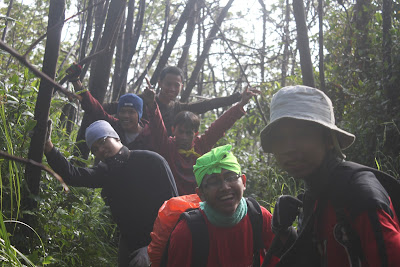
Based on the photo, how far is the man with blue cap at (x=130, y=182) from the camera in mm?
3545

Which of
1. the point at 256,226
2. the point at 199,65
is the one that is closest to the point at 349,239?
the point at 256,226

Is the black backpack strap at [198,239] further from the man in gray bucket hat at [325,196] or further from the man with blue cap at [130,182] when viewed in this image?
the man with blue cap at [130,182]

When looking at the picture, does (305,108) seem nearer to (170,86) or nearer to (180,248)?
(180,248)

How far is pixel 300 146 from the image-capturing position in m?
1.68

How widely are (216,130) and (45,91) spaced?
2.33 m

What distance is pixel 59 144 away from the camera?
3.88m

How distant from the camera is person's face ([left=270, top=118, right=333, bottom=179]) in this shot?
1.66m

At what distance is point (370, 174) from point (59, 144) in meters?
2.96

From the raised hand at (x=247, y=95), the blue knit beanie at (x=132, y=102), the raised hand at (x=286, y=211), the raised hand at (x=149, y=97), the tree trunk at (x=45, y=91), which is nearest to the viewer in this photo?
the raised hand at (x=286, y=211)

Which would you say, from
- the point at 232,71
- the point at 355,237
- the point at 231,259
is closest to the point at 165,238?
the point at 231,259

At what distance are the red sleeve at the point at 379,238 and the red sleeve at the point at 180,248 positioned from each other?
49.9 inches

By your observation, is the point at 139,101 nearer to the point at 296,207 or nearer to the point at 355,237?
the point at 296,207

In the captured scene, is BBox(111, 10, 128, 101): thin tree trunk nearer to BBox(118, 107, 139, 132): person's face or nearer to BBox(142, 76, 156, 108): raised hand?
BBox(118, 107, 139, 132): person's face

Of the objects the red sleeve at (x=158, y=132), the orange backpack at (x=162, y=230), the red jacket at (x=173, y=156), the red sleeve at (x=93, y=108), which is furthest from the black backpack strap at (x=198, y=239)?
the red sleeve at (x=93, y=108)
